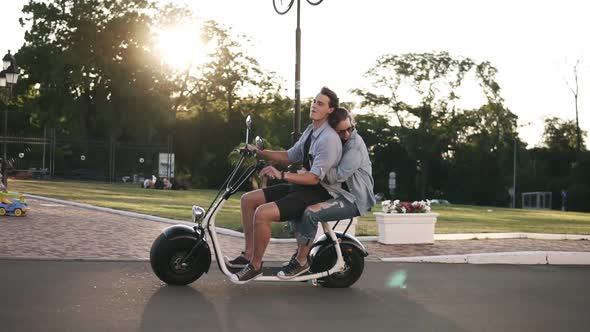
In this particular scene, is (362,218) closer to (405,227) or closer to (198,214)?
(405,227)

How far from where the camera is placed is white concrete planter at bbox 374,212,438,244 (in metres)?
13.0

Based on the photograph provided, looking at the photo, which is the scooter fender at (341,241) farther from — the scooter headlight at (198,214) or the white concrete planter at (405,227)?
the white concrete planter at (405,227)

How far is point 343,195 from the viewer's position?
25.6 feet

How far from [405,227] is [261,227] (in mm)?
6015

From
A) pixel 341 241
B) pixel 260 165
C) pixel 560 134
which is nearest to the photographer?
pixel 260 165

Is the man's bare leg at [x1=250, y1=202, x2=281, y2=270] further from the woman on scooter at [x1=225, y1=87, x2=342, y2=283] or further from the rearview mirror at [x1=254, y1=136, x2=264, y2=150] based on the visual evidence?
the rearview mirror at [x1=254, y1=136, x2=264, y2=150]

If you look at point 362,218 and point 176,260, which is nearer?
point 176,260

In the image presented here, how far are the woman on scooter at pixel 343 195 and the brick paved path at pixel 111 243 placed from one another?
304 centimetres

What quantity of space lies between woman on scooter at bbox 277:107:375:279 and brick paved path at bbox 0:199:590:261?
304 cm

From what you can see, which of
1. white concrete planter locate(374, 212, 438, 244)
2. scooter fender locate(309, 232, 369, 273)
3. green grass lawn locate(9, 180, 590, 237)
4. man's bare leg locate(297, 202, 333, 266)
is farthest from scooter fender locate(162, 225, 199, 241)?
green grass lawn locate(9, 180, 590, 237)

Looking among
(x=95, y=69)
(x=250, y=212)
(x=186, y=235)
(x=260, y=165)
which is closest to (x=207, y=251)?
(x=186, y=235)

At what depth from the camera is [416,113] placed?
2427 inches

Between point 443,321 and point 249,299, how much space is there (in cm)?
173

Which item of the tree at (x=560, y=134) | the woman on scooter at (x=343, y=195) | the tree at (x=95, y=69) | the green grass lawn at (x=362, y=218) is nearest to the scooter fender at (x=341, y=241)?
the woman on scooter at (x=343, y=195)
